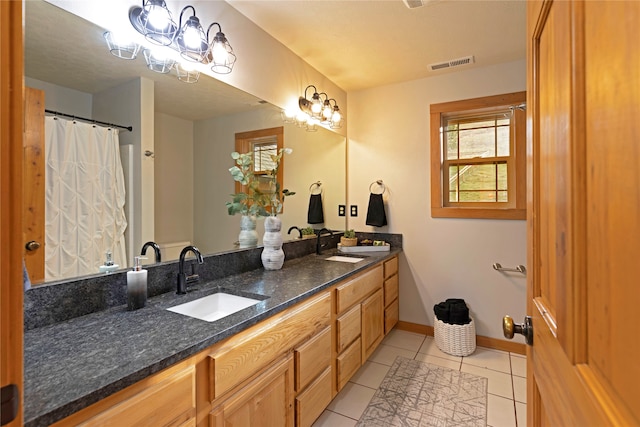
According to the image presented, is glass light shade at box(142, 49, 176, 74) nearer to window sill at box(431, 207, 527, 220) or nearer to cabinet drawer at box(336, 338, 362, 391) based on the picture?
cabinet drawer at box(336, 338, 362, 391)

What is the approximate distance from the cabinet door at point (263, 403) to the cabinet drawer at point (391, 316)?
148 cm

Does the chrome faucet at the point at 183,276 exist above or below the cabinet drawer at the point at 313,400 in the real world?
above

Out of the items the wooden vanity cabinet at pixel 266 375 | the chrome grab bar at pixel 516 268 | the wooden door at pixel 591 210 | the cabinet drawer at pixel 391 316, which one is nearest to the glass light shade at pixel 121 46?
the wooden vanity cabinet at pixel 266 375

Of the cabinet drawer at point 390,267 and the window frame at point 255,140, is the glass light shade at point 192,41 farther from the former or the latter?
the cabinet drawer at point 390,267

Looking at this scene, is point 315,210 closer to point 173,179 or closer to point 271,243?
point 271,243

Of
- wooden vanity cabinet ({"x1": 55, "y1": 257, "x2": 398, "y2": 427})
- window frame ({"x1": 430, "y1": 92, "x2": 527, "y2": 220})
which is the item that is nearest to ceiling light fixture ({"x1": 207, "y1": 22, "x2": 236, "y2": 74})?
wooden vanity cabinet ({"x1": 55, "y1": 257, "x2": 398, "y2": 427})

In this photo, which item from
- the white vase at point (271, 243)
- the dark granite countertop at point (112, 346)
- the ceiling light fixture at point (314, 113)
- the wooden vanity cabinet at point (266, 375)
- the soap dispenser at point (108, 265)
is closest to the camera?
the dark granite countertop at point (112, 346)

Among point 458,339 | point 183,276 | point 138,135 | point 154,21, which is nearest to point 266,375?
point 183,276

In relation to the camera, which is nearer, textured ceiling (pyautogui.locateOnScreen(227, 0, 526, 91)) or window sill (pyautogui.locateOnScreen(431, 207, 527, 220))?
textured ceiling (pyautogui.locateOnScreen(227, 0, 526, 91))

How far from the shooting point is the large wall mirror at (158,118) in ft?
3.92

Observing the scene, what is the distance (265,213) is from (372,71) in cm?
164

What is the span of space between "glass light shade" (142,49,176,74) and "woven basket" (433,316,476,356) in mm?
2671

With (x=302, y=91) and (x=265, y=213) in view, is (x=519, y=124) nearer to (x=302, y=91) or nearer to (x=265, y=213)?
(x=302, y=91)

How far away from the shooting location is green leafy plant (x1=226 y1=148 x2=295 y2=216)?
200cm
